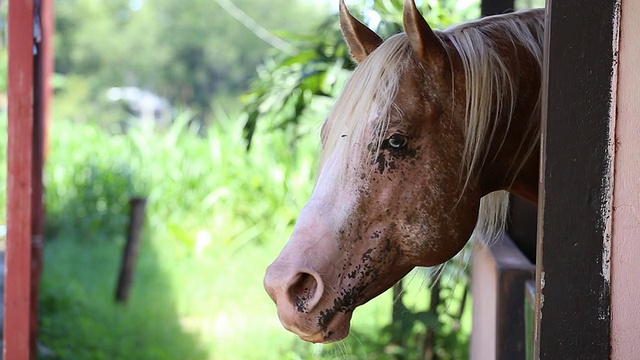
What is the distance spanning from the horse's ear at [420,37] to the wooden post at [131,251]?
193 inches

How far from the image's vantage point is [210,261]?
23.2 ft

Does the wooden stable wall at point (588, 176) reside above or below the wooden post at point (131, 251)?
above

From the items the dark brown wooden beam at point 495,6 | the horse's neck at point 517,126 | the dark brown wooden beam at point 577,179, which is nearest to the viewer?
the dark brown wooden beam at point 577,179

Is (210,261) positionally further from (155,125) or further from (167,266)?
(155,125)

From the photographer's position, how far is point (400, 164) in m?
1.34

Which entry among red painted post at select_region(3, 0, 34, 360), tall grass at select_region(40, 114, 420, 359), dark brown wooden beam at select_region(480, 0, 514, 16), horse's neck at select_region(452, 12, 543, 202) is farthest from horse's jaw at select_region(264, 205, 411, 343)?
tall grass at select_region(40, 114, 420, 359)

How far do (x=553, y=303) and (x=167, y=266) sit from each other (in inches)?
239

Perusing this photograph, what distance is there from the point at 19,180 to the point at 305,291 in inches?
54.7

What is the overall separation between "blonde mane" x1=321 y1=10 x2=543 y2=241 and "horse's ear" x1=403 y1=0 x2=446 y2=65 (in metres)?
0.03

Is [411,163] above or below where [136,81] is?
below

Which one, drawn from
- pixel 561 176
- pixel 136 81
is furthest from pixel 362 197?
pixel 136 81

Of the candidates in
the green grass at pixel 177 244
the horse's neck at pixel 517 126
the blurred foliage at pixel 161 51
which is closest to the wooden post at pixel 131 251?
the green grass at pixel 177 244

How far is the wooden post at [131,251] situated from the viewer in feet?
19.3

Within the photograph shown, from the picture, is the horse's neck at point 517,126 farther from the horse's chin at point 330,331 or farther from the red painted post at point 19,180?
the red painted post at point 19,180
